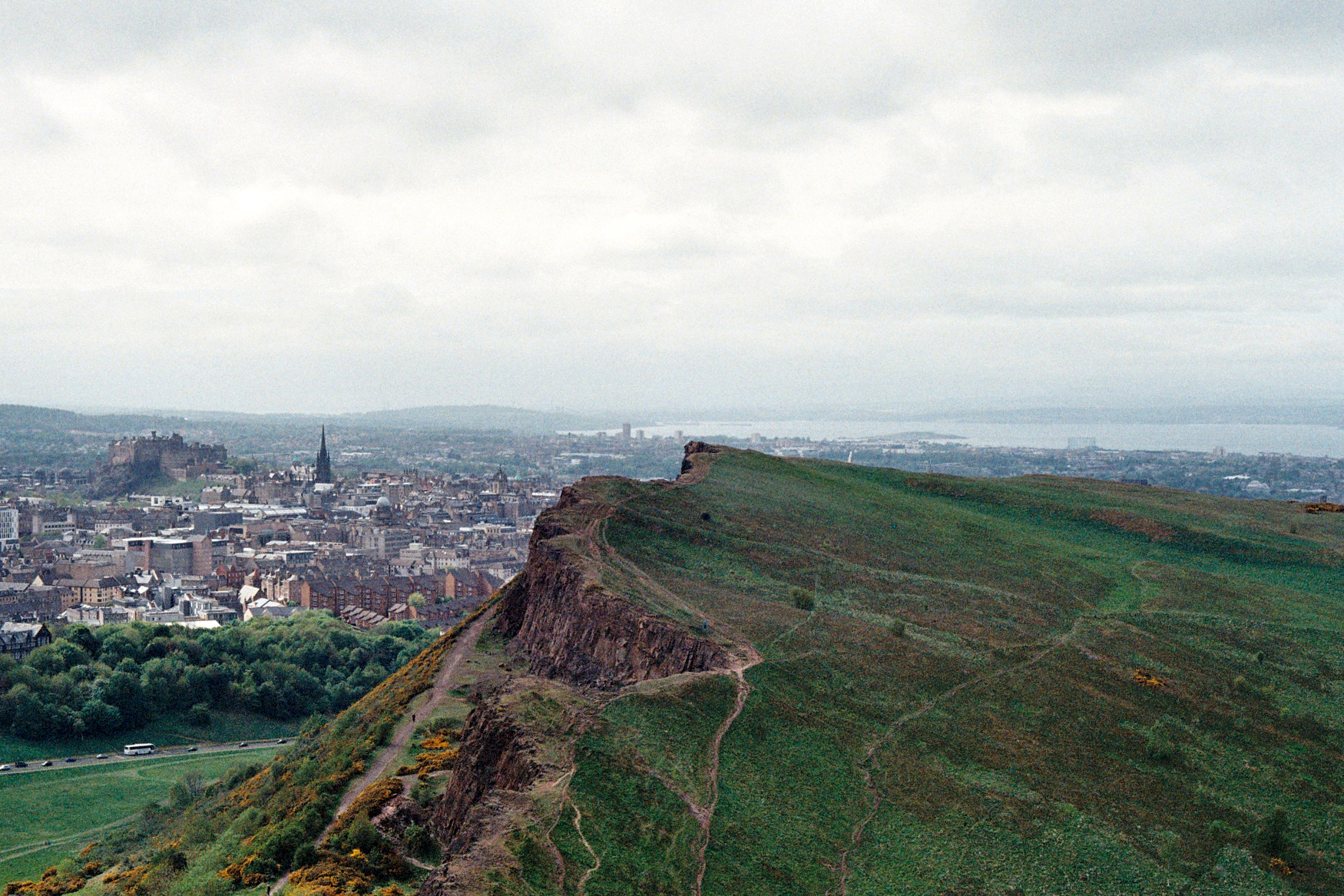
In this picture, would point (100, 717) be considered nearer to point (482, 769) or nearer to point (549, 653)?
point (549, 653)

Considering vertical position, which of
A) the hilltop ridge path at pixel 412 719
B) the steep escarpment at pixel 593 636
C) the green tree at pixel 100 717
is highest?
the steep escarpment at pixel 593 636

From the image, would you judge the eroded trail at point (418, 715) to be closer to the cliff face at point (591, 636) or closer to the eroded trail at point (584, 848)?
the cliff face at point (591, 636)

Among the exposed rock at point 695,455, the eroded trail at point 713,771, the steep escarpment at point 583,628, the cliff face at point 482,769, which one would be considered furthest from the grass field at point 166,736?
the eroded trail at point 713,771

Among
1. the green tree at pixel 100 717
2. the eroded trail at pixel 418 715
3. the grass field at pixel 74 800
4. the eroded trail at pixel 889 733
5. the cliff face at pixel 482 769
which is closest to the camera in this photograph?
the eroded trail at pixel 889 733

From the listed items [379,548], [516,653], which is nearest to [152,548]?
[379,548]

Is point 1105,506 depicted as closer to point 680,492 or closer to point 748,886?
point 680,492

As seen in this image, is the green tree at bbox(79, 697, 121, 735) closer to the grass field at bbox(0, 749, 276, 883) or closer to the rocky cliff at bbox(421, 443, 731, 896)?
the grass field at bbox(0, 749, 276, 883)

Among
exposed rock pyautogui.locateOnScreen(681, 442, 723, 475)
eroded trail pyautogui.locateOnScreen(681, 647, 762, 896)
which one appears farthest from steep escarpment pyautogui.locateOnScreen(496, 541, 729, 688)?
exposed rock pyautogui.locateOnScreen(681, 442, 723, 475)
